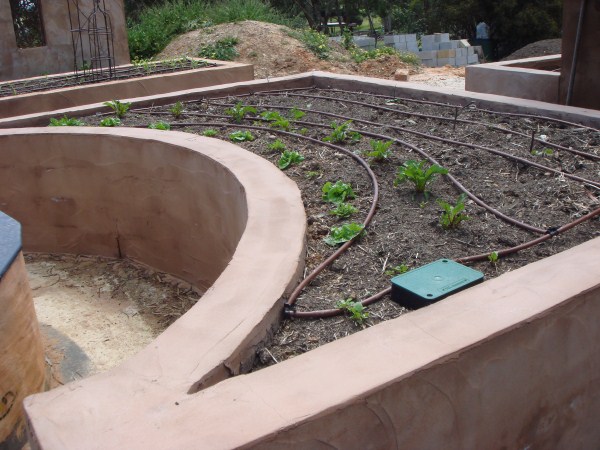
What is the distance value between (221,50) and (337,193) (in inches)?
405

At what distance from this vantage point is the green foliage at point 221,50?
13.5 m

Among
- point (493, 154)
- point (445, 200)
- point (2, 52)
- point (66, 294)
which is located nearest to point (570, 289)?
point (445, 200)

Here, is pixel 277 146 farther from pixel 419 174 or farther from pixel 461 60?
pixel 461 60

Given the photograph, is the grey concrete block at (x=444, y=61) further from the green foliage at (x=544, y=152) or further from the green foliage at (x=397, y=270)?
the green foliage at (x=397, y=270)

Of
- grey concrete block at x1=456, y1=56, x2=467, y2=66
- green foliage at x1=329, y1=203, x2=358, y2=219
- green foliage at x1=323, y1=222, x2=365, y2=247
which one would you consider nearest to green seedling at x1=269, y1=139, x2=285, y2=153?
green foliage at x1=329, y1=203, x2=358, y2=219

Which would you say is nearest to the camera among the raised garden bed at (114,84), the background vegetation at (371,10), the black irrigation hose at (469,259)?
the black irrigation hose at (469,259)

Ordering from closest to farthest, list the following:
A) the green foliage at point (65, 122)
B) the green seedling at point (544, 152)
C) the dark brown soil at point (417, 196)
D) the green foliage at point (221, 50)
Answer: the dark brown soil at point (417, 196), the green seedling at point (544, 152), the green foliage at point (65, 122), the green foliage at point (221, 50)

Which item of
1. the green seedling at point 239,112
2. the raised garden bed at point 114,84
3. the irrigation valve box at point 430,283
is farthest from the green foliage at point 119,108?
the irrigation valve box at point 430,283

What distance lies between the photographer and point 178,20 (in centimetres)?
1647

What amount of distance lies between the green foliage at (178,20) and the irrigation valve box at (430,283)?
545 inches

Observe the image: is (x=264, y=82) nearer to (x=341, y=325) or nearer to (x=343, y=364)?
(x=341, y=325)

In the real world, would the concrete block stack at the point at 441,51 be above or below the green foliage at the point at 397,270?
below

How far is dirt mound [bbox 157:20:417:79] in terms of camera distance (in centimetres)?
1378

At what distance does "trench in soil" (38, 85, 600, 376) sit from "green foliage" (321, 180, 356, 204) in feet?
0.17
